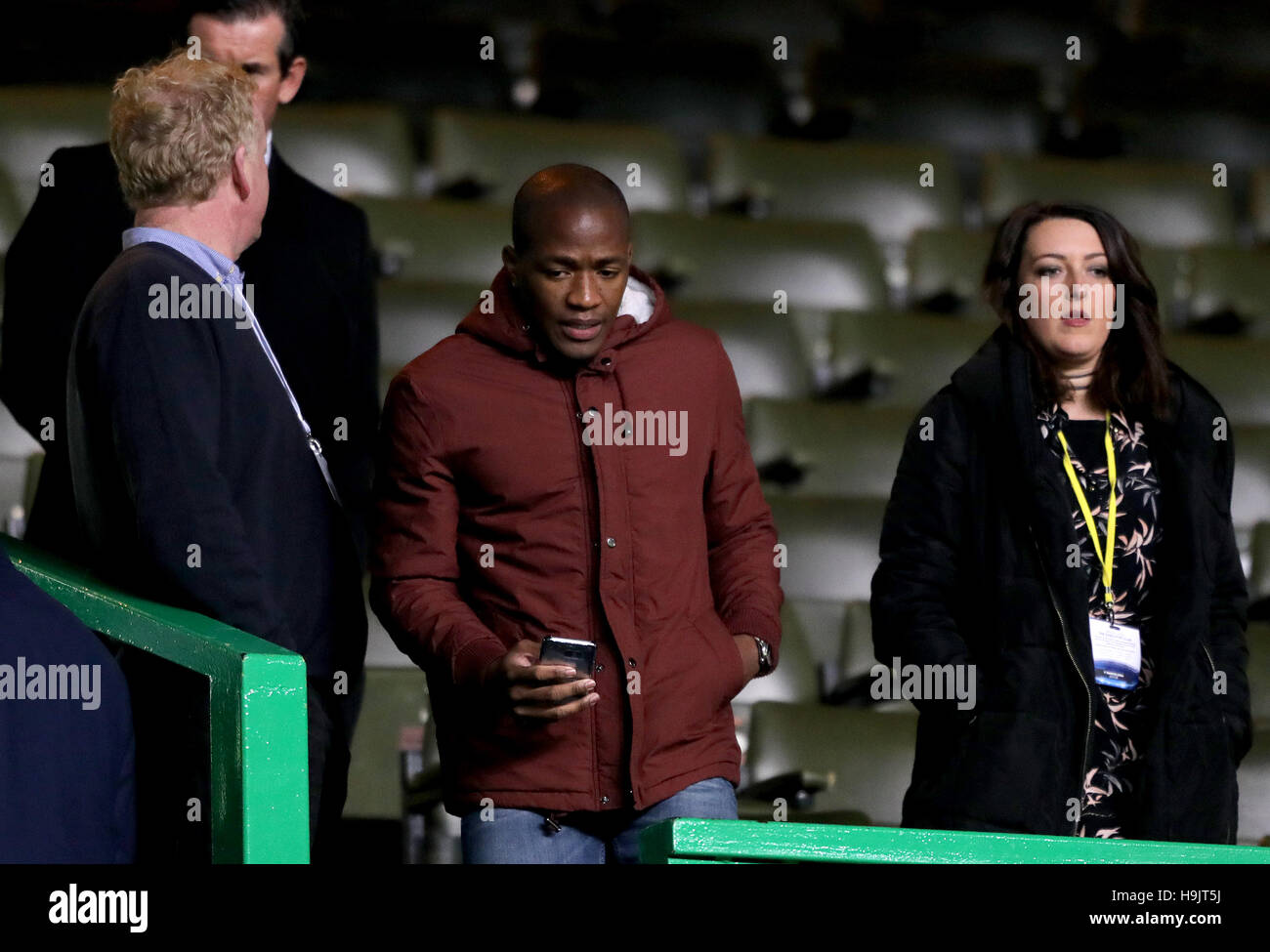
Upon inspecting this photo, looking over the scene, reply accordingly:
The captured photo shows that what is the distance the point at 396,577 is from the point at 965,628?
1.77ft

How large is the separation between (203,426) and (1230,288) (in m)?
2.73

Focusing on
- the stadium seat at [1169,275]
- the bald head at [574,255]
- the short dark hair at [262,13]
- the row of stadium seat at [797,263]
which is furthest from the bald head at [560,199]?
the stadium seat at [1169,275]

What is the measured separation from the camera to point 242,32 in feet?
6.97

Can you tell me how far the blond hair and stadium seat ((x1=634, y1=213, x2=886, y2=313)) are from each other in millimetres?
1822

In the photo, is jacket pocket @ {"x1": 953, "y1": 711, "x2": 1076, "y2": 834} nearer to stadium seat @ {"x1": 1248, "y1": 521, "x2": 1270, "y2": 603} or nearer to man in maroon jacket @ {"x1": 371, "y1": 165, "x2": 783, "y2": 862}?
man in maroon jacket @ {"x1": 371, "y1": 165, "x2": 783, "y2": 862}

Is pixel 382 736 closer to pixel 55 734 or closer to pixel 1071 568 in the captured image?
pixel 1071 568

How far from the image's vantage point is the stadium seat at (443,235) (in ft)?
11.2

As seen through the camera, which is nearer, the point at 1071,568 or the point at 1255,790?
the point at 1071,568

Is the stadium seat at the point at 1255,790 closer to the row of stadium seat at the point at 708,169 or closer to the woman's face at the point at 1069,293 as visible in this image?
the woman's face at the point at 1069,293

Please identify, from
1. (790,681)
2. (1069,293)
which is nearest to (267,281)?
(1069,293)

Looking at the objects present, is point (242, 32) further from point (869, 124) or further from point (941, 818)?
point (869, 124)

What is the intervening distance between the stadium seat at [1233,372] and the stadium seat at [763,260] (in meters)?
0.58

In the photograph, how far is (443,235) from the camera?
345 centimetres
